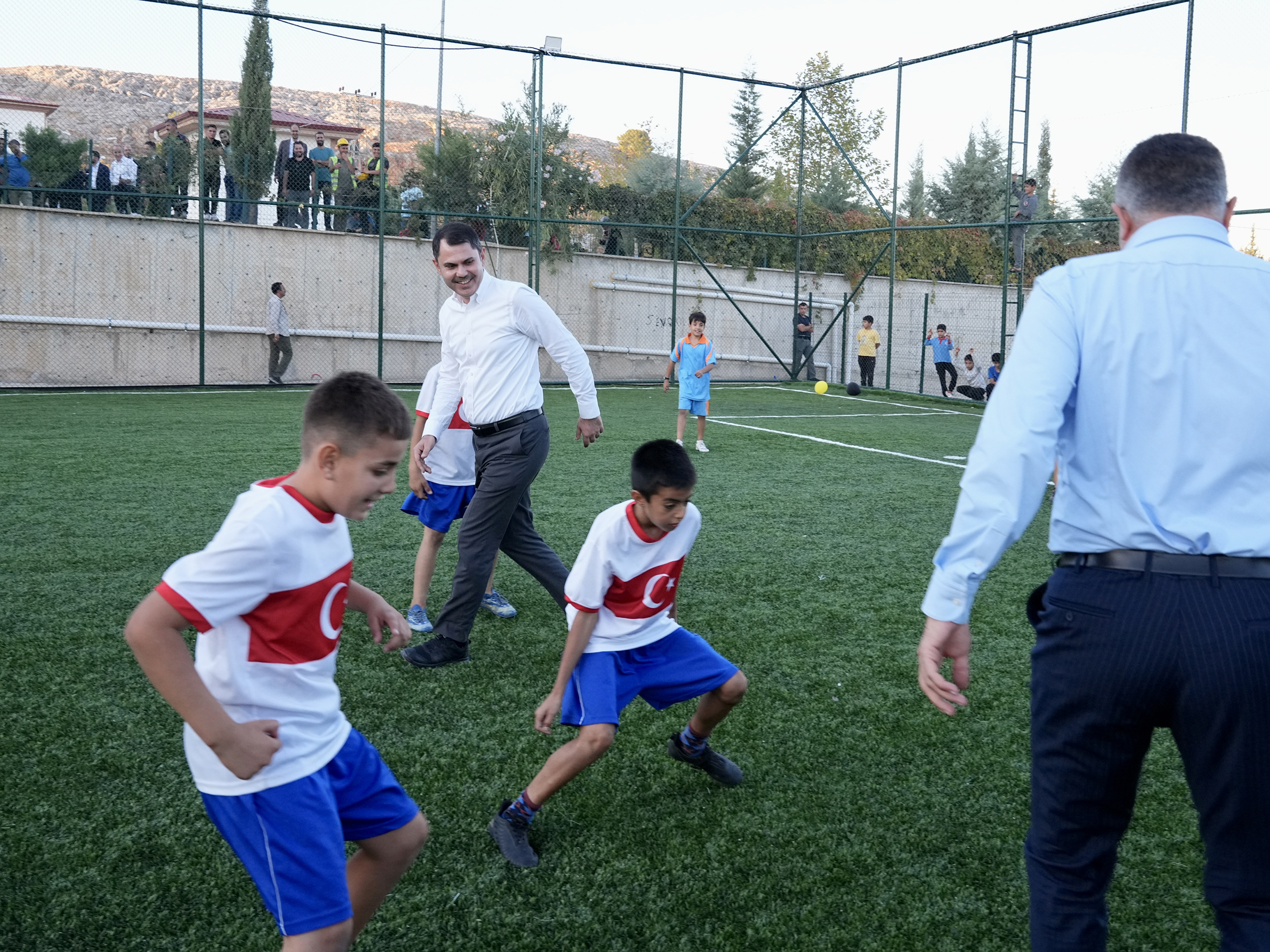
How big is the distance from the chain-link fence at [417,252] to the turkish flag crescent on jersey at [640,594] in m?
14.6

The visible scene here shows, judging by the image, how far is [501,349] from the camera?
16.8 ft

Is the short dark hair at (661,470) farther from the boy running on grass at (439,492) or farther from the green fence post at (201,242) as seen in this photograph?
the green fence post at (201,242)

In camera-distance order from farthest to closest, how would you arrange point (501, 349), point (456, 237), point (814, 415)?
point (814, 415)
point (501, 349)
point (456, 237)

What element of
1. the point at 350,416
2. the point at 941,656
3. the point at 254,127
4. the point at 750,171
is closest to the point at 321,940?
the point at 350,416

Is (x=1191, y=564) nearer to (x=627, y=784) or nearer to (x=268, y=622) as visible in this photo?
(x=268, y=622)

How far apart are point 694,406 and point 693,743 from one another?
29.1 feet

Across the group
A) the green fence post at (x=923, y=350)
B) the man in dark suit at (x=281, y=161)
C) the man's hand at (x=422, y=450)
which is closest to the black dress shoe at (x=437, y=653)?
the man's hand at (x=422, y=450)

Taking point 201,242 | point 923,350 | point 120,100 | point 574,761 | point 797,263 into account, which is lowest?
point 574,761

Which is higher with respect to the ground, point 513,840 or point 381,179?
point 381,179

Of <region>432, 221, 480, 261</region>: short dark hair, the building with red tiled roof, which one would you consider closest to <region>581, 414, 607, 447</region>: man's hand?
<region>432, 221, 480, 261</region>: short dark hair

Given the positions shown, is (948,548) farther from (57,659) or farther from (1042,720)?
(57,659)

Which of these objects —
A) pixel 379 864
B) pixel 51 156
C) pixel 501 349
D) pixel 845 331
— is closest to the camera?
pixel 379 864

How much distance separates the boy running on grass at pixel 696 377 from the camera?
40.1 feet

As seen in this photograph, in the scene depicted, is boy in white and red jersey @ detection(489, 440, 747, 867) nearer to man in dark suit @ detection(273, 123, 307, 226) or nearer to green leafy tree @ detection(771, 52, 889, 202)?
man in dark suit @ detection(273, 123, 307, 226)
